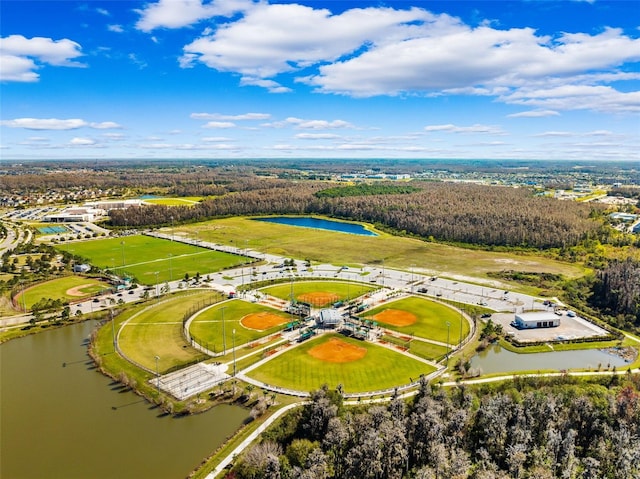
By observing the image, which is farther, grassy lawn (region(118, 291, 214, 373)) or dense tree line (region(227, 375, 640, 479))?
grassy lawn (region(118, 291, 214, 373))

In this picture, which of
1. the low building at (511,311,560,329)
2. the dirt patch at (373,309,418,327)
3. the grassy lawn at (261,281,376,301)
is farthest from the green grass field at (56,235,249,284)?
the low building at (511,311,560,329)

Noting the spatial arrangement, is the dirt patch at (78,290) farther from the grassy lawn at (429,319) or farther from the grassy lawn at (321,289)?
the grassy lawn at (429,319)

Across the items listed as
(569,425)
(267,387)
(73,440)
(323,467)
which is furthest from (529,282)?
(73,440)

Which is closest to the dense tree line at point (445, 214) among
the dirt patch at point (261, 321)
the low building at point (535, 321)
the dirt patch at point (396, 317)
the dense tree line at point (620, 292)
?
the dense tree line at point (620, 292)

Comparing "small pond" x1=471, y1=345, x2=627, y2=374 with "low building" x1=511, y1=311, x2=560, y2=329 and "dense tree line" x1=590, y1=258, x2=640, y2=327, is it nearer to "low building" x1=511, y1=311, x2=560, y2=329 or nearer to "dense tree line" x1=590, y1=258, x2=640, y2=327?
"low building" x1=511, y1=311, x2=560, y2=329

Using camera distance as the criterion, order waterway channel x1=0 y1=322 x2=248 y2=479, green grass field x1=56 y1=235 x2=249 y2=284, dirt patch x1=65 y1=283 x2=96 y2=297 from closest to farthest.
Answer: waterway channel x1=0 y1=322 x2=248 y2=479 → dirt patch x1=65 y1=283 x2=96 y2=297 → green grass field x1=56 y1=235 x2=249 y2=284

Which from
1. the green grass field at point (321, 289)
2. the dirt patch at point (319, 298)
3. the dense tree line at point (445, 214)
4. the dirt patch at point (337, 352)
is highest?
the dense tree line at point (445, 214)
